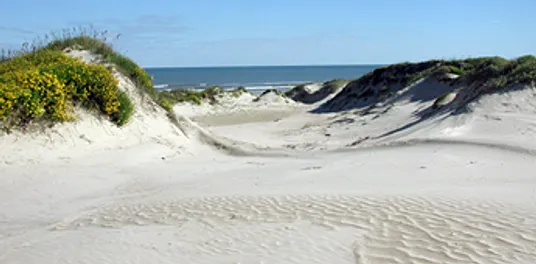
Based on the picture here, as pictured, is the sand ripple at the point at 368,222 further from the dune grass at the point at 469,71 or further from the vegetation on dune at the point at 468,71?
the vegetation on dune at the point at 468,71

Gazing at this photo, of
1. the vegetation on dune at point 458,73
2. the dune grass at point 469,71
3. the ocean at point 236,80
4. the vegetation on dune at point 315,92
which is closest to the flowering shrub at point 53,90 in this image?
the vegetation on dune at point 458,73

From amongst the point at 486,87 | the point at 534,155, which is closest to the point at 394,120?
the point at 486,87

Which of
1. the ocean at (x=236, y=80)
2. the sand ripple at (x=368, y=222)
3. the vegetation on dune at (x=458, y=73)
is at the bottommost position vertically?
the sand ripple at (x=368, y=222)

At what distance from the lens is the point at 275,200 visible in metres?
7.60

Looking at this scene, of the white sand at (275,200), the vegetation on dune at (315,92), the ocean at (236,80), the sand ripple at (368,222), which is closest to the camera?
the sand ripple at (368,222)

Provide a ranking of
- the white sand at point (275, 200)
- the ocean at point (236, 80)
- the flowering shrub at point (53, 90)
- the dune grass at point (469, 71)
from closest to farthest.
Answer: the white sand at point (275, 200) < the flowering shrub at point (53, 90) < the dune grass at point (469, 71) < the ocean at point (236, 80)

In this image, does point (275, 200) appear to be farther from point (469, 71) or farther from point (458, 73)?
point (458, 73)

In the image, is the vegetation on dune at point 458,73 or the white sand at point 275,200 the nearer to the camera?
the white sand at point 275,200

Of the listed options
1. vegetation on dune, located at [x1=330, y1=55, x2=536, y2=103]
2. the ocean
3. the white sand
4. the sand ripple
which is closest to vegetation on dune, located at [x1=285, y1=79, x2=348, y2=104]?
vegetation on dune, located at [x1=330, y1=55, x2=536, y2=103]

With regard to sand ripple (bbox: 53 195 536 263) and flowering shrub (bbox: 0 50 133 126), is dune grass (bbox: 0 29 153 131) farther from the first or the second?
sand ripple (bbox: 53 195 536 263)

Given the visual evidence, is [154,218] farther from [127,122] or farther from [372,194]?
[127,122]

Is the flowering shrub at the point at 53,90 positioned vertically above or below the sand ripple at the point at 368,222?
above

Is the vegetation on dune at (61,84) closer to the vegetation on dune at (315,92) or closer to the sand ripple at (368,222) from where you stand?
the sand ripple at (368,222)

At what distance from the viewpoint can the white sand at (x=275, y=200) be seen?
17.5 feet
